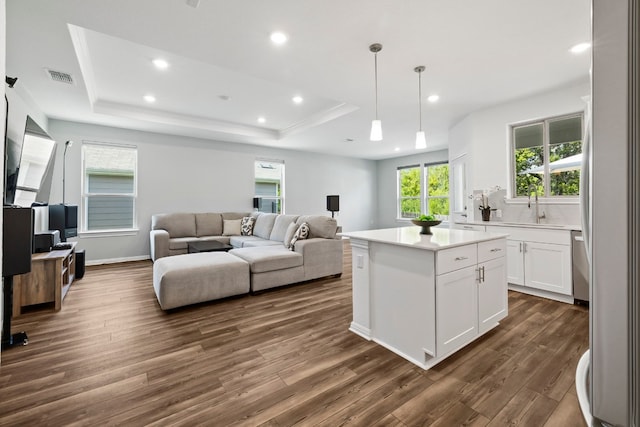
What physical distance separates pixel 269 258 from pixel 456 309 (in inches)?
89.5

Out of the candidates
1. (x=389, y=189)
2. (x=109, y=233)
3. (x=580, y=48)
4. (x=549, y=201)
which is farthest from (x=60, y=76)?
(x=389, y=189)

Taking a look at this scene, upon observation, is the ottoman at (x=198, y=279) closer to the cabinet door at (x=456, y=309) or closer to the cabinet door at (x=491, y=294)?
the cabinet door at (x=456, y=309)

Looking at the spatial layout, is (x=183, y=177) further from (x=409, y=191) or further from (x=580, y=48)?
(x=580, y=48)

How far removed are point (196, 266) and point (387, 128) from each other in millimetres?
4221

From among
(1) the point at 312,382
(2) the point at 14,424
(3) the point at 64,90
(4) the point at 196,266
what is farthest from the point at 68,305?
(1) the point at 312,382

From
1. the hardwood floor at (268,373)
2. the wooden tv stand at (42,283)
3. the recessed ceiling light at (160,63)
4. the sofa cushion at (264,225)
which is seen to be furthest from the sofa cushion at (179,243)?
the recessed ceiling light at (160,63)

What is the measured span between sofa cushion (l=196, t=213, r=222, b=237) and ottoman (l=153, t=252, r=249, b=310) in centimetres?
245

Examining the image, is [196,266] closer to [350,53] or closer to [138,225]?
[350,53]

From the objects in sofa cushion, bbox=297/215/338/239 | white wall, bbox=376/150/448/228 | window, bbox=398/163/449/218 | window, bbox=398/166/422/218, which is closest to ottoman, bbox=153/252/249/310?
sofa cushion, bbox=297/215/338/239

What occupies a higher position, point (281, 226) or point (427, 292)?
point (281, 226)

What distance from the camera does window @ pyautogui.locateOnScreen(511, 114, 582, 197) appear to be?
3516 millimetres

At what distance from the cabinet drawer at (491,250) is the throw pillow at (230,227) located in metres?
4.82

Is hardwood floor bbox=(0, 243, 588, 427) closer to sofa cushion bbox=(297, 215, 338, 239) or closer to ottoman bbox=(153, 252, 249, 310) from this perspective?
ottoman bbox=(153, 252, 249, 310)

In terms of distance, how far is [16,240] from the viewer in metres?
2.00
